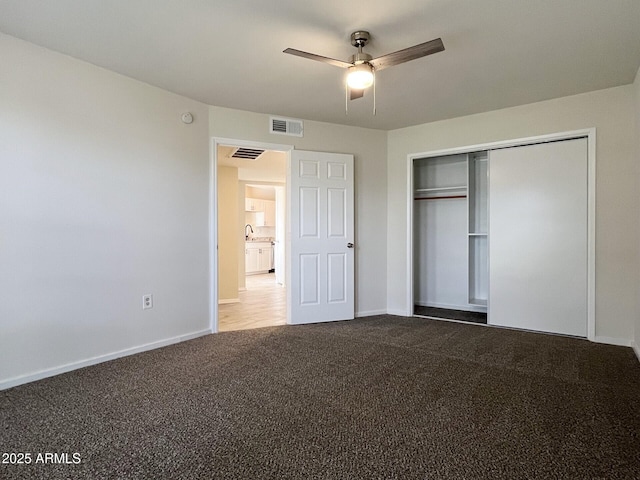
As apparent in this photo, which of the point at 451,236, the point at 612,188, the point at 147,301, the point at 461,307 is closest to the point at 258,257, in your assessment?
the point at 451,236

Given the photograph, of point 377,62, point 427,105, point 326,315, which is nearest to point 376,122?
point 427,105

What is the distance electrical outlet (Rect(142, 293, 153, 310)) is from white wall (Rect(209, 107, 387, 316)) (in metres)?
2.41

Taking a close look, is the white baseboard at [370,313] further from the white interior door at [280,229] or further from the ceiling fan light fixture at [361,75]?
the white interior door at [280,229]

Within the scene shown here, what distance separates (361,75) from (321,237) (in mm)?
2353

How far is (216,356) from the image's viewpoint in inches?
129

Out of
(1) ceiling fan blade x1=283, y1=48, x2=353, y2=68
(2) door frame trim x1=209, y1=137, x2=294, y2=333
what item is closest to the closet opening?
(2) door frame trim x1=209, y1=137, x2=294, y2=333

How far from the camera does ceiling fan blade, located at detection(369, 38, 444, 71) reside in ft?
7.19

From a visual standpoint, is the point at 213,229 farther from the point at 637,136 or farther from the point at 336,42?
the point at 637,136

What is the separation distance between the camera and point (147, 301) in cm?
347

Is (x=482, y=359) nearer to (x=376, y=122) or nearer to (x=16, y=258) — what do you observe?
(x=376, y=122)

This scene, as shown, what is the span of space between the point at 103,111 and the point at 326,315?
3215mm

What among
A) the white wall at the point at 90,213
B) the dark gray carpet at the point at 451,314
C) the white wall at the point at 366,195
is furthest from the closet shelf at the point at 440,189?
the white wall at the point at 90,213

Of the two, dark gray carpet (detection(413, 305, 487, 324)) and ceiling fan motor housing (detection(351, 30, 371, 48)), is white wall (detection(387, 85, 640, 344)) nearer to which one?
dark gray carpet (detection(413, 305, 487, 324))

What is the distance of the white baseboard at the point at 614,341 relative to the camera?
3.52 metres
